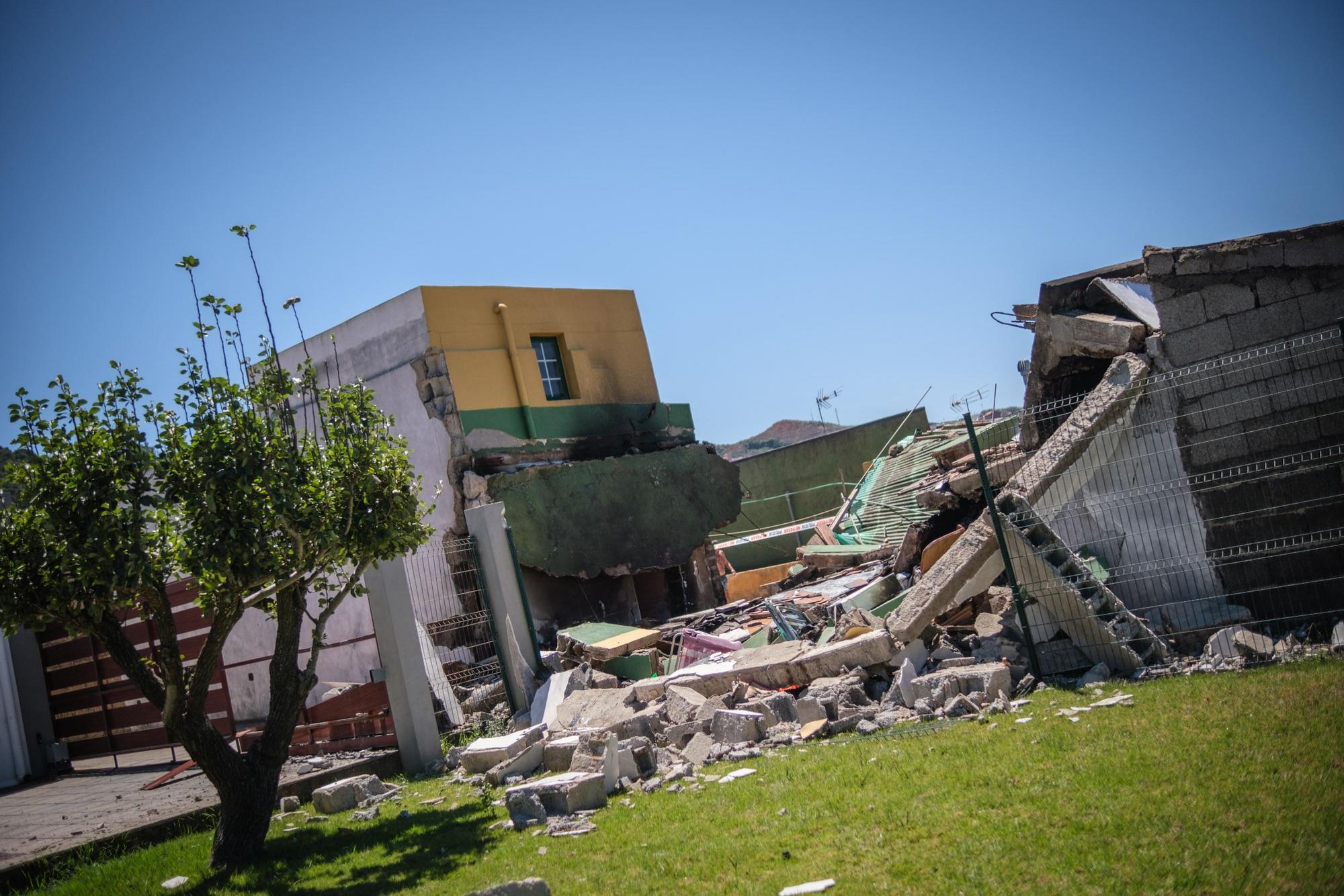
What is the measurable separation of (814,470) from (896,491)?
1772 cm

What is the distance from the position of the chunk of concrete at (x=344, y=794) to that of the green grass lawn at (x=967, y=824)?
0.70 metres

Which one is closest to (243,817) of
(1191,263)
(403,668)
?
(403,668)

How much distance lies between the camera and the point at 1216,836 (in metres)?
4.19

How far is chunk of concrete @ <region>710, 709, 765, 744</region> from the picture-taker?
318 inches

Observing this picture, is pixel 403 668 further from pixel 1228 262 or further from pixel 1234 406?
pixel 1228 262

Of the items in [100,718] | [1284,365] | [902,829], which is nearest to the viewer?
[902,829]

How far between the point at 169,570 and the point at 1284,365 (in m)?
9.70

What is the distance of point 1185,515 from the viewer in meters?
8.82

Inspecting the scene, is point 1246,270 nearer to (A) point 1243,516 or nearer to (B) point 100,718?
(A) point 1243,516

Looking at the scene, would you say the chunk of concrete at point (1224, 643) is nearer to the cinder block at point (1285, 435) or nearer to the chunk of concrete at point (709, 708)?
the cinder block at point (1285, 435)

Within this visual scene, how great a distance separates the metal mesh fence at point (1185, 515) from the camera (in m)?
8.13

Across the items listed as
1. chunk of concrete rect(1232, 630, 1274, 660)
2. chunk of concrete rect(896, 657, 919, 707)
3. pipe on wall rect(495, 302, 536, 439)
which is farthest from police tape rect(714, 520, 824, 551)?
chunk of concrete rect(1232, 630, 1274, 660)

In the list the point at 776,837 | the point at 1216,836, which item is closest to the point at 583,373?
the point at 776,837

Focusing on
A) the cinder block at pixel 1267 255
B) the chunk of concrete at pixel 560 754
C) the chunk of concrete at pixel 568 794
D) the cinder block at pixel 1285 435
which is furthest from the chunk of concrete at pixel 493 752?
the cinder block at pixel 1267 255
